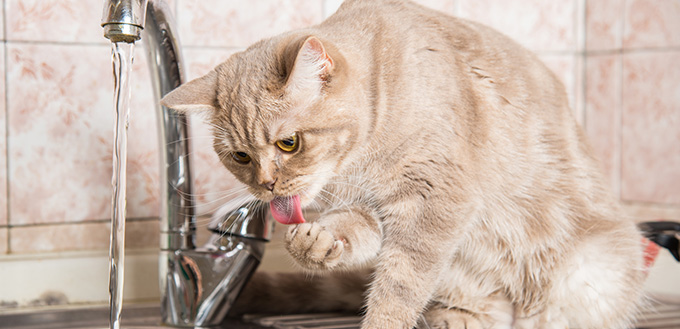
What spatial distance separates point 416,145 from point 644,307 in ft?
2.06

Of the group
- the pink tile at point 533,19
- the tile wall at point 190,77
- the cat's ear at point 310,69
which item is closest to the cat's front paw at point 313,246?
the cat's ear at point 310,69

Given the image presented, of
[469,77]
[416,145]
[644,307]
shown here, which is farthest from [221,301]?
[644,307]

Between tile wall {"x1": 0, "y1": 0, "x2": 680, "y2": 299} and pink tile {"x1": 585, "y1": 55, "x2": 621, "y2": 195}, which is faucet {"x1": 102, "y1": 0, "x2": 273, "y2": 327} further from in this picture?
pink tile {"x1": 585, "y1": 55, "x2": 621, "y2": 195}

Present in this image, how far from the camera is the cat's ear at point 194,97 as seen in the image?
1.14 meters

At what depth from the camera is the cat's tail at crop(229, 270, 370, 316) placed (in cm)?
143

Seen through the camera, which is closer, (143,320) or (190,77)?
(143,320)

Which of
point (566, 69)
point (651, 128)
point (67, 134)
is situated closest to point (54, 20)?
point (67, 134)

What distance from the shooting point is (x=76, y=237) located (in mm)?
1526

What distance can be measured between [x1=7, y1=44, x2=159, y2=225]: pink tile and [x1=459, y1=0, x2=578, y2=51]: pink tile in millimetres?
936

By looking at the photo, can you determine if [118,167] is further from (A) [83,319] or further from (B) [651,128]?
(B) [651,128]

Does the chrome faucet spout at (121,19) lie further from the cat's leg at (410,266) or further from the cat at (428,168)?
the cat's leg at (410,266)

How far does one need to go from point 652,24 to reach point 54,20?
1.49 metres

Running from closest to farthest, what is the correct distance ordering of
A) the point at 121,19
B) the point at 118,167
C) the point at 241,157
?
the point at 121,19 → the point at 118,167 → the point at 241,157

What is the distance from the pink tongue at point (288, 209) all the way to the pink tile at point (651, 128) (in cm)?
109
